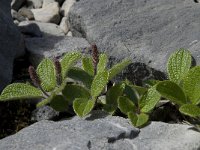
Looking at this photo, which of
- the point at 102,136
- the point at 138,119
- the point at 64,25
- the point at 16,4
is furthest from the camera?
the point at 16,4

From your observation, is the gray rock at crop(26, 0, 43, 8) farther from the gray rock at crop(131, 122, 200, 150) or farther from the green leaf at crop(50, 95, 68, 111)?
the gray rock at crop(131, 122, 200, 150)

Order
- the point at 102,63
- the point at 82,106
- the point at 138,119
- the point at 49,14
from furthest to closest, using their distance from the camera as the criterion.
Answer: the point at 49,14 < the point at 102,63 < the point at 82,106 < the point at 138,119

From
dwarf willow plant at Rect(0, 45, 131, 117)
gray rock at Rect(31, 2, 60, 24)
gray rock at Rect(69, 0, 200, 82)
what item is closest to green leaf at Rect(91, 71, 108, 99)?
dwarf willow plant at Rect(0, 45, 131, 117)

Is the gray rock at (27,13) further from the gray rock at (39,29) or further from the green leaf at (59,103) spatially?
the green leaf at (59,103)

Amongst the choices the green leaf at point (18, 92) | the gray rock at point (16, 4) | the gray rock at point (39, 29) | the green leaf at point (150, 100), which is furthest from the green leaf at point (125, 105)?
the gray rock at point (16, 4)

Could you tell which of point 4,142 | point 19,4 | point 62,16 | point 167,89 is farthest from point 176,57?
point 19,4

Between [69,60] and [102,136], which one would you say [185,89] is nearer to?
[102,136]

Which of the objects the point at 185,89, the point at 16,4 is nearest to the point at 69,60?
the point at 185,89

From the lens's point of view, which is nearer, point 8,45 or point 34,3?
point 8,45
